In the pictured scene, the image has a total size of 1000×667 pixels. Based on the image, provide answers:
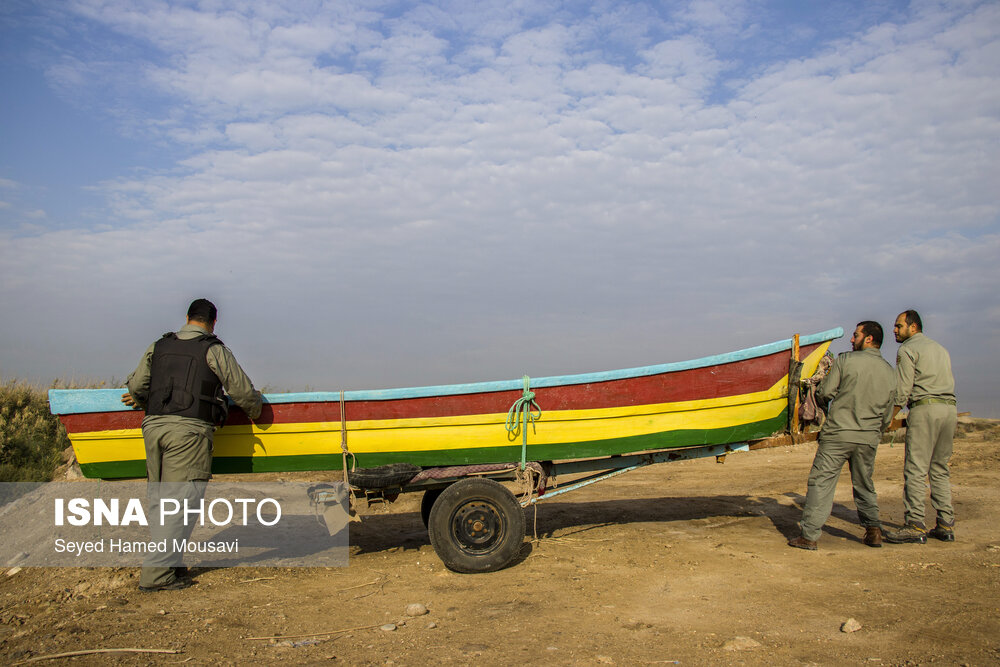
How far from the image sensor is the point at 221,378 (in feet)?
15.6

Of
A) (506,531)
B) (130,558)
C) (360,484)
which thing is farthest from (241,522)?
(506,531)

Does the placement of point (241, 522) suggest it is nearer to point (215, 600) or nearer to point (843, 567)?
point (215, 600)

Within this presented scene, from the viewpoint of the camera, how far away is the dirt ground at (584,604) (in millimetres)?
3301

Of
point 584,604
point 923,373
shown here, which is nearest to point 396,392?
point 584,604

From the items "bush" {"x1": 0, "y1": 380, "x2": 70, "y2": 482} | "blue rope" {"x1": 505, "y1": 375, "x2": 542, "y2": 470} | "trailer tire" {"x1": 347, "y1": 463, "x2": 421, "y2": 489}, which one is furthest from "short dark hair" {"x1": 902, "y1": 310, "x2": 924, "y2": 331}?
"bush" {"x1": 0, "y1": 380, "x2": 70, "y2": 482}

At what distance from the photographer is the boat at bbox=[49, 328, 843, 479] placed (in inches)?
198

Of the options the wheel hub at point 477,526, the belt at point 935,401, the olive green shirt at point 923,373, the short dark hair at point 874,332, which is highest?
the short dark hair at point 874,332

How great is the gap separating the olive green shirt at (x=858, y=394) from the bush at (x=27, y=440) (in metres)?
9.32

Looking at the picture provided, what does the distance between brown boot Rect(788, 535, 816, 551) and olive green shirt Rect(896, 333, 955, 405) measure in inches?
59.1

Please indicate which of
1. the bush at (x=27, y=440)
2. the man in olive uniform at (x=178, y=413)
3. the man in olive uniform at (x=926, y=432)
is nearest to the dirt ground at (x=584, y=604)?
the man in olive uniform at (x=926, y=432)

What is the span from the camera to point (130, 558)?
5.48 metres

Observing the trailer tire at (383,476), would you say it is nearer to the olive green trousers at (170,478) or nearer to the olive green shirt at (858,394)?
the olive green trousers at (170,478)

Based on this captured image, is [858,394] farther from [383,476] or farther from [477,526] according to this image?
[383,476]

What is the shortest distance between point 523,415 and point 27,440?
24.8 ft
